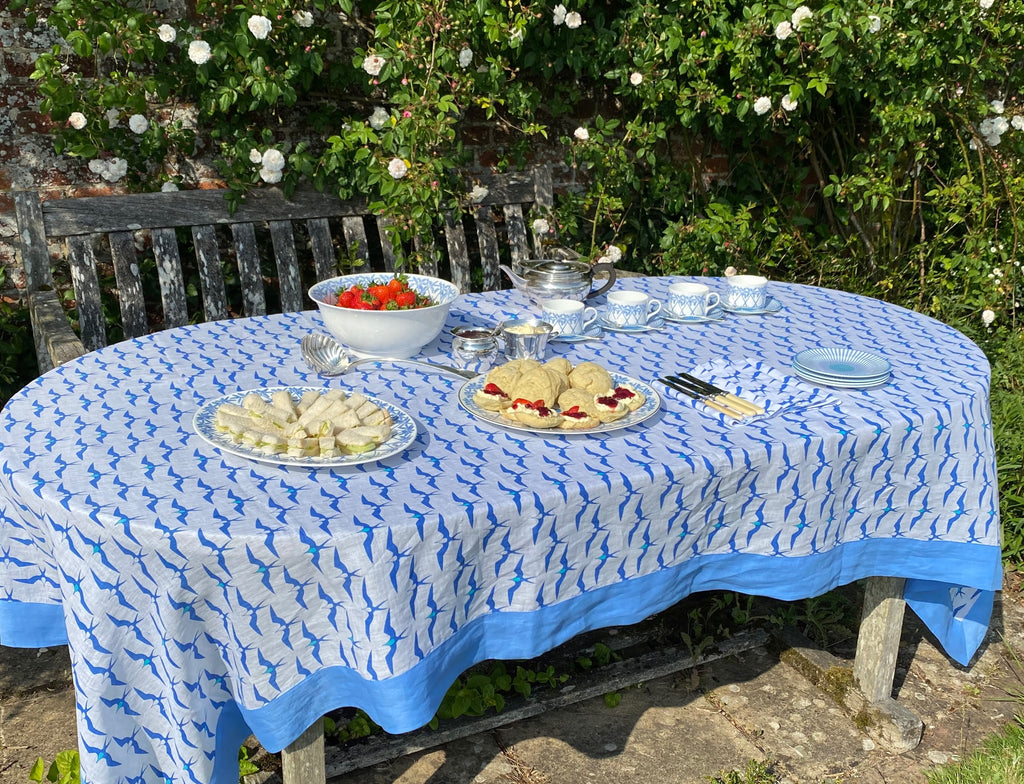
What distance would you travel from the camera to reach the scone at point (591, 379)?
1851 millimetres

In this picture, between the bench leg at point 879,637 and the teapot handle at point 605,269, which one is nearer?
the bench leg at point 879,637

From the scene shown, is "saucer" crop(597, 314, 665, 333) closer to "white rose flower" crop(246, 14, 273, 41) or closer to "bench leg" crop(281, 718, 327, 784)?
"bench leg" crop(281, 718, 327, 784)

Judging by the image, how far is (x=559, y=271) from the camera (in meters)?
2.53

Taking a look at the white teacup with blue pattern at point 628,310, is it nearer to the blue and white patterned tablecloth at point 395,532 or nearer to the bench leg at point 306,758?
the blue and white patterned tablecloth at point 395,532

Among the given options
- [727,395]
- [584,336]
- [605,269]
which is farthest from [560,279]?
[727,395]

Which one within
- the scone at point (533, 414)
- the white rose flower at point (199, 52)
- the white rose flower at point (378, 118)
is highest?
the white rose flower at point (199, 52)

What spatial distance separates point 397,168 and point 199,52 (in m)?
0.76

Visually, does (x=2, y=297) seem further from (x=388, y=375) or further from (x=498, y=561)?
(x=498, y=561)

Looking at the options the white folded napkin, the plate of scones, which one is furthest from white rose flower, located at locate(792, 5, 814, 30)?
the plate of scones

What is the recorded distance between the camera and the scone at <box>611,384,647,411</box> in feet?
5.97

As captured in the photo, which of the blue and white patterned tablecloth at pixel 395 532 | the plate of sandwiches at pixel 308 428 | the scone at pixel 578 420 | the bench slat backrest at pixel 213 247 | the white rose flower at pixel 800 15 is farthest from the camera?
the white rose flower at pixel 800 15

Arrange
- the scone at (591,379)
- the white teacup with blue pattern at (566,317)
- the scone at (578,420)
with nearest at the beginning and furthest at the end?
the scone at (578,420)
the scone at (591,379)
the white teacup with blue pattern at (566,317)

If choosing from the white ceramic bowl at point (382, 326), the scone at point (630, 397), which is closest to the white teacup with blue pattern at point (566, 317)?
the white ceramic bowl at point (382, 326)

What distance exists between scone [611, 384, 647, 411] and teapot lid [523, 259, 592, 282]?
0.70 meters
